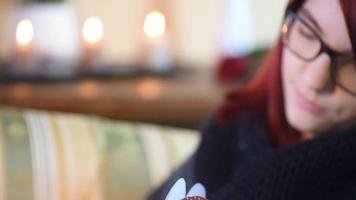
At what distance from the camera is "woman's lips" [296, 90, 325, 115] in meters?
0.74

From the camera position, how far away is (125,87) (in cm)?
135

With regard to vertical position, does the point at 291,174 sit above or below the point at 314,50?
below

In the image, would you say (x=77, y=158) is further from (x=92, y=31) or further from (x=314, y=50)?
(x=92, y=31)

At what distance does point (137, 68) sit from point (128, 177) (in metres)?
0.54

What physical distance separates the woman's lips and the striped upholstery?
0.28 metres

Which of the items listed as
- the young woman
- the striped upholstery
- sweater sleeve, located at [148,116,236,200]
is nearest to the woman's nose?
the young woman

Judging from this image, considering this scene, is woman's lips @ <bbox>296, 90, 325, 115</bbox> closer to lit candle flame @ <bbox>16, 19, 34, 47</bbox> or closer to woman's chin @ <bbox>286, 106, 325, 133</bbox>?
woman's chin @ <bbox>286, 106, 325, 133</bbox>

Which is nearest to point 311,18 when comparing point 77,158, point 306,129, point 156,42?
point 306,129

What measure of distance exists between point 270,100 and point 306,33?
0.13m

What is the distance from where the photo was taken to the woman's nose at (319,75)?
714 millimetres

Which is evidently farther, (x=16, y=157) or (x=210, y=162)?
(x=16, y=157)

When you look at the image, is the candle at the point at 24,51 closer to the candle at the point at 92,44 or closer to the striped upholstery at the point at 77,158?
the candle at the point at 92,44

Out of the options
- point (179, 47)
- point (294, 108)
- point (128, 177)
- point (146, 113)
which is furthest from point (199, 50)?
point (294, 108)

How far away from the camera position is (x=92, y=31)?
1.44 metres
